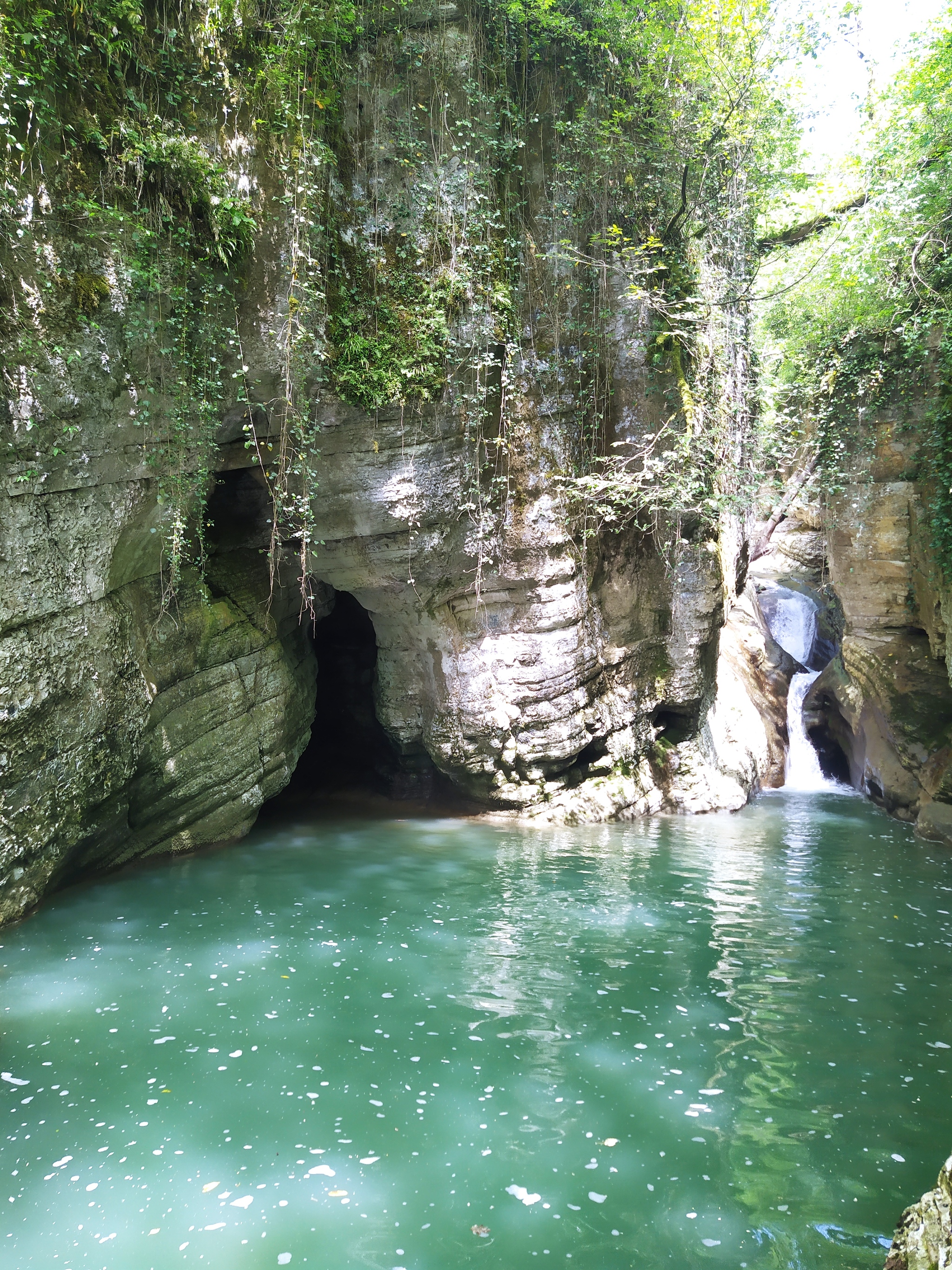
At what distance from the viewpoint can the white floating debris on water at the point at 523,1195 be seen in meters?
3.36

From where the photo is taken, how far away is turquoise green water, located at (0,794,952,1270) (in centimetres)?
322

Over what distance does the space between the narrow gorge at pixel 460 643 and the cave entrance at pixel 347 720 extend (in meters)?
0.10

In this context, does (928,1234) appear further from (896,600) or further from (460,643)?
(896,600)

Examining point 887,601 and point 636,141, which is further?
point 887,601

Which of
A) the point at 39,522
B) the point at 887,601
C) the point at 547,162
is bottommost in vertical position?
the point at 887,601

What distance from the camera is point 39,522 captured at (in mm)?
5988

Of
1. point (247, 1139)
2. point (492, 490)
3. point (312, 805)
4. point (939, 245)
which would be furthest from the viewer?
point (312, 805)

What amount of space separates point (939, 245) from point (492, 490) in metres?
6.92

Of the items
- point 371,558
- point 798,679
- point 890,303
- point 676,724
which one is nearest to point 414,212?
point 371,558

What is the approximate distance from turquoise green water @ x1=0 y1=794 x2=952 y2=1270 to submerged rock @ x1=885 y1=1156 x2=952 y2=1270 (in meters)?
0.75

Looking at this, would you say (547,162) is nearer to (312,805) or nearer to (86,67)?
(86,67)

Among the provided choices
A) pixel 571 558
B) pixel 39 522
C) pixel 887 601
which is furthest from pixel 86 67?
pixel 887 601

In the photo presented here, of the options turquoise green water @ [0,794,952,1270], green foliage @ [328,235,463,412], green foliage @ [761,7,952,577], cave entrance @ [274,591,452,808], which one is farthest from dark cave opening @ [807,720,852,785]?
green foliage @ [328,235,463,412]

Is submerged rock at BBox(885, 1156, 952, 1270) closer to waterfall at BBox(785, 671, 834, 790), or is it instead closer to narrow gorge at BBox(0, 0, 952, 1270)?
narrow gorge at BBox(0, 0, 952, 1270)
